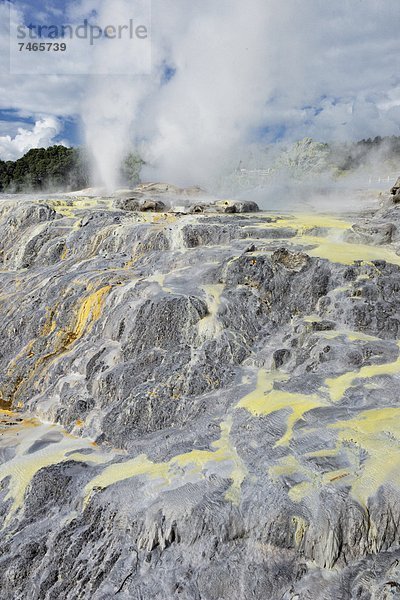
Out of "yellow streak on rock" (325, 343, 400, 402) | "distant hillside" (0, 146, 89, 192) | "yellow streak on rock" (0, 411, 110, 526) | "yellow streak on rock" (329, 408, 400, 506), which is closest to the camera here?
"yellow streak on rock" (329, 408, 400, 506)

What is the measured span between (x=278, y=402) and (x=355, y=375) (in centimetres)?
188

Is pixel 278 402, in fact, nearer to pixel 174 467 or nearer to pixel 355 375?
pixel 355 375

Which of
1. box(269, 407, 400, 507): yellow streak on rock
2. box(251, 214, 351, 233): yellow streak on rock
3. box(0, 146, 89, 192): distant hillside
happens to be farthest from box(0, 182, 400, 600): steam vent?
box(0, 146, 89, 192): distant hillside

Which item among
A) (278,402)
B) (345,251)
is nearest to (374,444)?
(278,402)

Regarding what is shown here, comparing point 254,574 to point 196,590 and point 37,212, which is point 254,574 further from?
point 37,212

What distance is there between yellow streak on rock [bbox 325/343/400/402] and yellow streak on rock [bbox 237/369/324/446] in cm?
49

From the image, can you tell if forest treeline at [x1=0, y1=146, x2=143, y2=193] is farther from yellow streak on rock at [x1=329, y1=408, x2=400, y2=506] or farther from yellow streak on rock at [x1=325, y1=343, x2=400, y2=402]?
yellow streak on rock at [x1=329, y1=408, x2=400, y2=506]

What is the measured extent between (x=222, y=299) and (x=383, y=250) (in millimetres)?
6131

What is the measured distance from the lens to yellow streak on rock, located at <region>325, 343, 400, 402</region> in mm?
9422

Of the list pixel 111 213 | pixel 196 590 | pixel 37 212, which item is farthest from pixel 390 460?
pixel 37 212

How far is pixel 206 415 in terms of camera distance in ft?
31.8

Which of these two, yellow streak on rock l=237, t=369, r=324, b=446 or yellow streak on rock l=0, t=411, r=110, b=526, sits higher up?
yellow streak on rock l=237, t=369, r=324, b=446

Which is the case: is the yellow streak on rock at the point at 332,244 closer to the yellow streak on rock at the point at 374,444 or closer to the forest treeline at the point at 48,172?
the yellow streak on rock at the point at 374,444

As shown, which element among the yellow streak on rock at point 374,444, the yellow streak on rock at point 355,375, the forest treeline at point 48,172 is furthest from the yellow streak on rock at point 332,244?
the forest treeline at point 48,172
